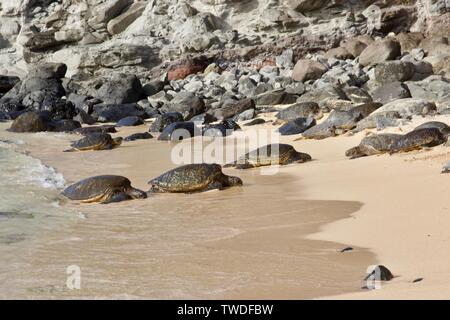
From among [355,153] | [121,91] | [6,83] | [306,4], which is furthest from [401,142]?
[6,83]

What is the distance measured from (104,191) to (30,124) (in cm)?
893

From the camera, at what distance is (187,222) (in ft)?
18.0

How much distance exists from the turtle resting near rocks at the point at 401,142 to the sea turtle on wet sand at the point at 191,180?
2249 millimetres

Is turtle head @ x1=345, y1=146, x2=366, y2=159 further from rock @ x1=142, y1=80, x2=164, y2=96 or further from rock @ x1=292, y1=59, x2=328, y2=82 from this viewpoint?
rock @ x1=142, y1=80, x2=164, y2=96

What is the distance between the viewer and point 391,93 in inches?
531

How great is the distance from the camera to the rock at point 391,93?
43.6ft

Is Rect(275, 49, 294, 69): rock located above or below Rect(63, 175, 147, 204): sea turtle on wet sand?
above

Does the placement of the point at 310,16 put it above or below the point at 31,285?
above

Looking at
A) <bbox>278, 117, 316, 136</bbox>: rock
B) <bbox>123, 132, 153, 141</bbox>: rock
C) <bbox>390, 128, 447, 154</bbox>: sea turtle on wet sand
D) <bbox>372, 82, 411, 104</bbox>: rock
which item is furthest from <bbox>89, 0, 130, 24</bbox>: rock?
<bbox>390, 128, 447, 154</bbox>: sea turtle on wet sand

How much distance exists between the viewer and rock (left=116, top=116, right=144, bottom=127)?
1530 cm

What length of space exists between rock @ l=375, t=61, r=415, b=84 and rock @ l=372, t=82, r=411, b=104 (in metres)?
1.20
